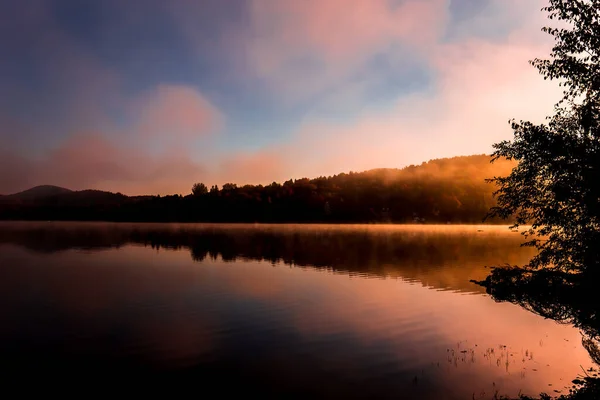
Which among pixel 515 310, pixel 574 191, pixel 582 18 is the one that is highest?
pixel 582 18

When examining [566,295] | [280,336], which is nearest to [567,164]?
[566,295]

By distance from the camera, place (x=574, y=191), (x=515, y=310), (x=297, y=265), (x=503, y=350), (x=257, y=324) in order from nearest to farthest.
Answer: (x=574, y=191) → (x=503, y=350) → (x=257, y=324) → (x=515, y=310) → (x=297, y=265)

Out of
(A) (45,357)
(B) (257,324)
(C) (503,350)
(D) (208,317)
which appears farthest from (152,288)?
(C) (503,350)

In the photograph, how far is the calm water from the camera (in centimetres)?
2253

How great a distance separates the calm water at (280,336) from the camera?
2253cm

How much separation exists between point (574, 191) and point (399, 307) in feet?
83.5

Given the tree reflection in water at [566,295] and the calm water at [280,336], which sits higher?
the tree reflection in water at [566,295]

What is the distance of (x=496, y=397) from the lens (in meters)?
21.0

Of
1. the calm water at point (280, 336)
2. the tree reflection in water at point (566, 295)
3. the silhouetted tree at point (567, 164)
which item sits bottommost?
the calm water at point (280, 336)

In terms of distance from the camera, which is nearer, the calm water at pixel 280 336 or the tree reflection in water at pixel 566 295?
the tree reflection in water at pixel 566 295

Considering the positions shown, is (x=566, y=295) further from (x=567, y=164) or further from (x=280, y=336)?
(x=280, y=336)

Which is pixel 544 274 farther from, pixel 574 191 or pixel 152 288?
pixel 152 288

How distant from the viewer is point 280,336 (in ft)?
101

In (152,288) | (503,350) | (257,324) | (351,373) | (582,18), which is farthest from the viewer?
(152,288)
